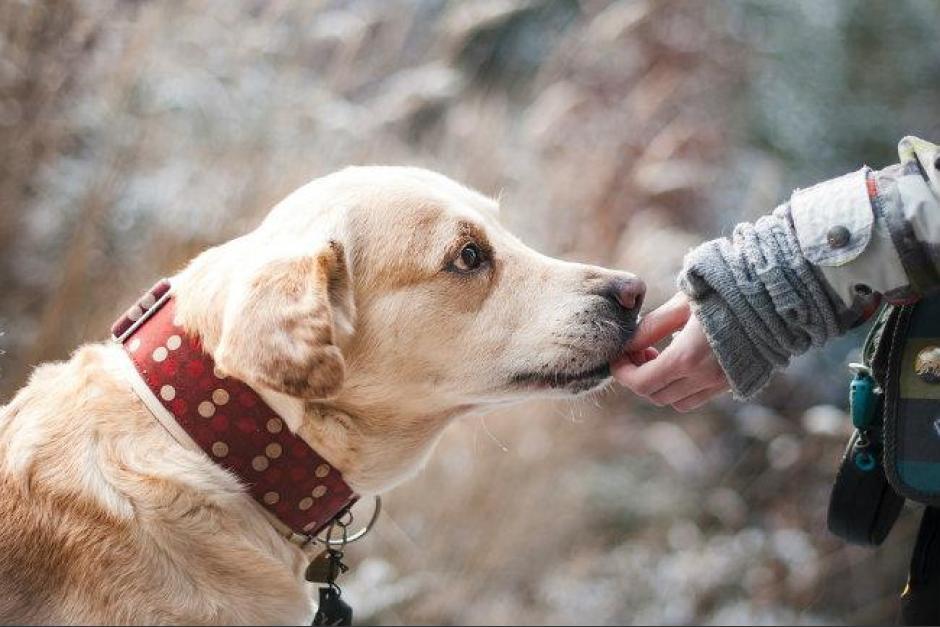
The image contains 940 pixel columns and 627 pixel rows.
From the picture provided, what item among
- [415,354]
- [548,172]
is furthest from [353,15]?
[415,354]

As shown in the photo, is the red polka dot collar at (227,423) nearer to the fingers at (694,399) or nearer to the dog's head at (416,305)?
the dog's head at (416,305)

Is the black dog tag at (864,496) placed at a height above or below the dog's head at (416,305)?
below

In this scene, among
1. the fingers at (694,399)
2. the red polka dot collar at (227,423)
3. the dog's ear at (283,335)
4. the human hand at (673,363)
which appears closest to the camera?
the dog's ear at (283,335)

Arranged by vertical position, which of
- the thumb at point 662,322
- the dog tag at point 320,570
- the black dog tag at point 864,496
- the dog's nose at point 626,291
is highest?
the dog's nose at point 626,291

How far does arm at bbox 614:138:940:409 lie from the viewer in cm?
159

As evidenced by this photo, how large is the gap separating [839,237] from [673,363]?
38cm

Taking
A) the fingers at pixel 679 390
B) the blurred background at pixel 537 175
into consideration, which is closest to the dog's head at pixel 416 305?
the fingers at pixel 679 390

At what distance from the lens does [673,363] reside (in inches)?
70.9

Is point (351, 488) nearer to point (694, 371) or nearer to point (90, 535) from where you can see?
point (90, 535)

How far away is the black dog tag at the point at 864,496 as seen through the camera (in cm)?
187

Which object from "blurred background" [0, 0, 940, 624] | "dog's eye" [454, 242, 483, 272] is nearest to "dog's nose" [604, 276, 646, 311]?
"dog's eye" [454, 242, 483, 272]

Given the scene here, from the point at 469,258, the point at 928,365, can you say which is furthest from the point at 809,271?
the point at 469,258

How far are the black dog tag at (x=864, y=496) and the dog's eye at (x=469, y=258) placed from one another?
33.3 inches

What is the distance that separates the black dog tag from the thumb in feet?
1.37
